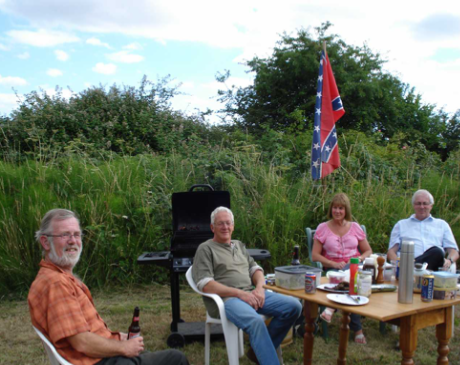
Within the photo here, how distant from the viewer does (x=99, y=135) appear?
948cm

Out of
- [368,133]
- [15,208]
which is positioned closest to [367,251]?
[15,208]

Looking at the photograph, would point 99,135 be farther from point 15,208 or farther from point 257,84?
point 257,84

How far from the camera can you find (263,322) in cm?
300

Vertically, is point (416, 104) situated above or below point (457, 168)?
above

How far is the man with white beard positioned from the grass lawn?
1.45 meters

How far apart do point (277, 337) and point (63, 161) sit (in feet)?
15.8

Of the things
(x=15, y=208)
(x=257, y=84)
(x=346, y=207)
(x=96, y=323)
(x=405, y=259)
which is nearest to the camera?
(x=96, y=323)

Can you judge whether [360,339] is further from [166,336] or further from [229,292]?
[166,336]

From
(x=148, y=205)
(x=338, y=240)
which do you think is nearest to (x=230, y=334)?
(x=338, y=240)

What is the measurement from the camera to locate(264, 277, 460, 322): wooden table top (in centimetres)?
241

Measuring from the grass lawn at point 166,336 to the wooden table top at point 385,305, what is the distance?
3.27ft

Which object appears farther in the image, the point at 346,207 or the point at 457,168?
the point at 457,168

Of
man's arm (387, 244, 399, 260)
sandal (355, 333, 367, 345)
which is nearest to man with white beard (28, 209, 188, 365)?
sandal (355, 333, 367, 345)

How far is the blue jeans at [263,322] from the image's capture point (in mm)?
2939
